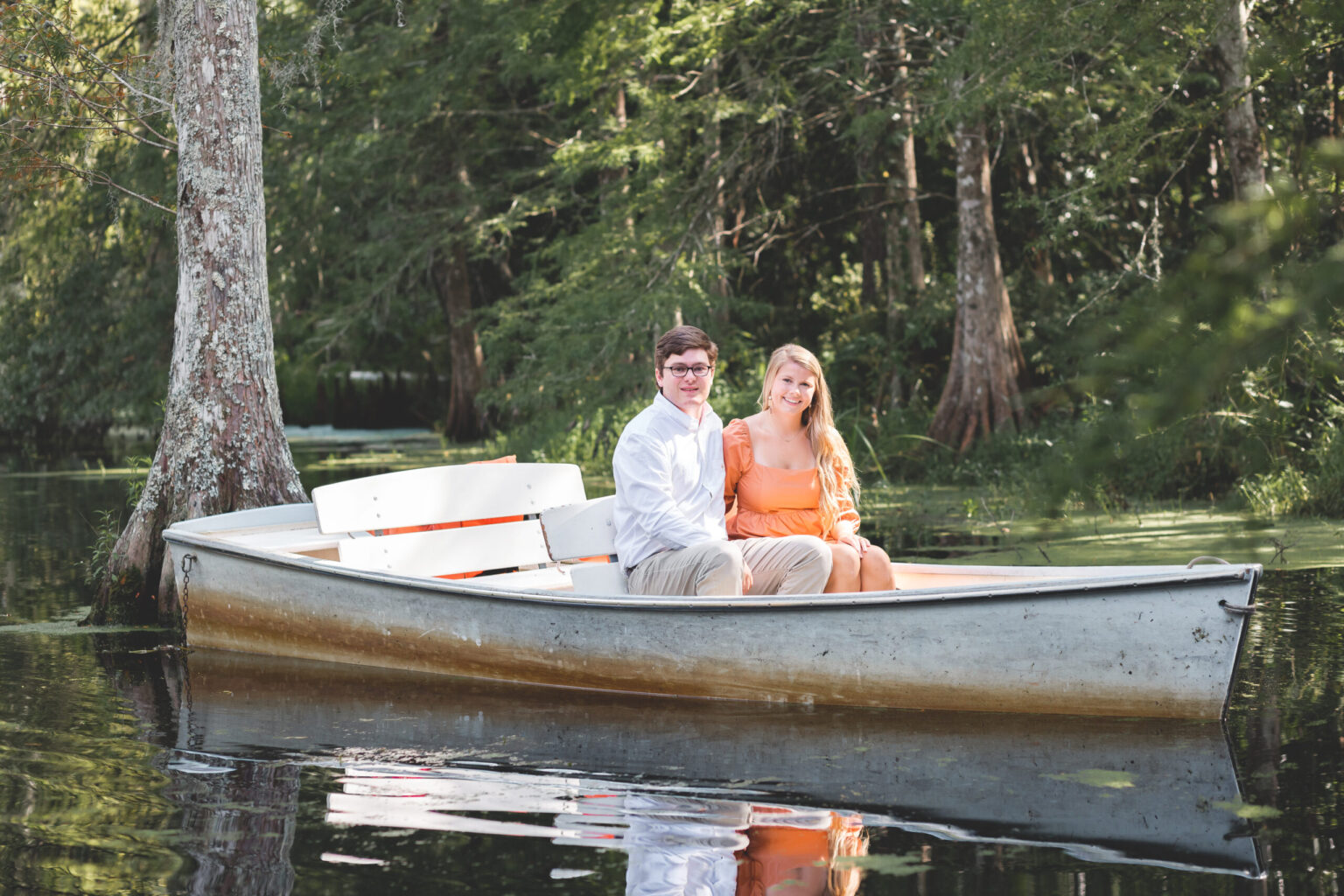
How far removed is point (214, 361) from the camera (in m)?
Answer: 8.05

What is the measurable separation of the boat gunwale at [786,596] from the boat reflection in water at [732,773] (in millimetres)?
416

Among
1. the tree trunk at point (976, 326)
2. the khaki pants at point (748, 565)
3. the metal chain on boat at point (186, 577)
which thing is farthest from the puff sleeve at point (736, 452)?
the tree trunk at point (976, 326)

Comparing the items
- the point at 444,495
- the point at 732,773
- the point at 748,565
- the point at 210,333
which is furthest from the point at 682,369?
the point at 210,333

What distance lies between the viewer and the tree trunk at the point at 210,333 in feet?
26.2

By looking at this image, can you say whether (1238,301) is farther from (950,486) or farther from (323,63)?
(950,486)

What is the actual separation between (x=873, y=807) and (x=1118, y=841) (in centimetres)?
69

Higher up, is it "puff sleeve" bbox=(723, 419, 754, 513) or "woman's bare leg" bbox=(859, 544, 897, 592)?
"puff sleeve" bbox=(723, 419, 754, 513)

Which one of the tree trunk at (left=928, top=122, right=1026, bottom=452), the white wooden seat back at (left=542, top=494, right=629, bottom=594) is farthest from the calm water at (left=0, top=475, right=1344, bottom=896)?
the tree trunk at (left=928, top=122, right=1026, bottom=452)

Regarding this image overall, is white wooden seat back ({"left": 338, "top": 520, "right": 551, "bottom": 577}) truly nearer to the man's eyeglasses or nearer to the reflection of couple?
the man's eyeglasses

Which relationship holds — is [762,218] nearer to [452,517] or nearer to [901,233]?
[901,233]

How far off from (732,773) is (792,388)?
5.20ft

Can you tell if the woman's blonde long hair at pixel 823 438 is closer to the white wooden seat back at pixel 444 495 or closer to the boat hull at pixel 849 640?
the boat hull at pixel 849 640

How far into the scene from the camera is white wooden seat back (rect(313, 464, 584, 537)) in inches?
273

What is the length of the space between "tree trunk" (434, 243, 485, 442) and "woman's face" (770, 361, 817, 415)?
1905 cm
